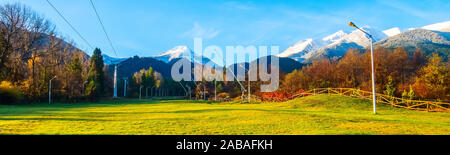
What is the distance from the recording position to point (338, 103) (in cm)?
2567


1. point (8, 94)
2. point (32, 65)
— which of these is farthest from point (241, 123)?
point (32, 65)

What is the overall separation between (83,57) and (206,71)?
49.6 metres

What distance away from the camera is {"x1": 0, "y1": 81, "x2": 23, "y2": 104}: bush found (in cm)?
3803

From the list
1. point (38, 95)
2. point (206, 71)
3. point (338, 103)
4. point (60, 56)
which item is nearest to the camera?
point (338, 103)

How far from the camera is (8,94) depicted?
3847 cm

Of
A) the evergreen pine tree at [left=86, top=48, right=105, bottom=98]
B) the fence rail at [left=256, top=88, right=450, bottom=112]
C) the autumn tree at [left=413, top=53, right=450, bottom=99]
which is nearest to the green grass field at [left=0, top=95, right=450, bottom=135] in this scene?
the fence rail at [left=256, top=88, right=450, bottom=112]

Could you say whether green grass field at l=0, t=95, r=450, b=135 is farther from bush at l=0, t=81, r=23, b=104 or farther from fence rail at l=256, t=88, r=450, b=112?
bush at l=0, t=81, r=23, b=104

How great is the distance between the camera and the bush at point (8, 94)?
38031mm

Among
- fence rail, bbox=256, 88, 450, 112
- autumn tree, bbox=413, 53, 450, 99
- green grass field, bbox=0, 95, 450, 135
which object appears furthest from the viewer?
autumn tree, bbox=413, 53, 450, 99

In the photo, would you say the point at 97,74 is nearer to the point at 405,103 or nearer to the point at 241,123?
the point at 241,123

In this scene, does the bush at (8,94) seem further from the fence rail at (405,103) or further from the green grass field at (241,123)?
the fence rail at (405,103)
